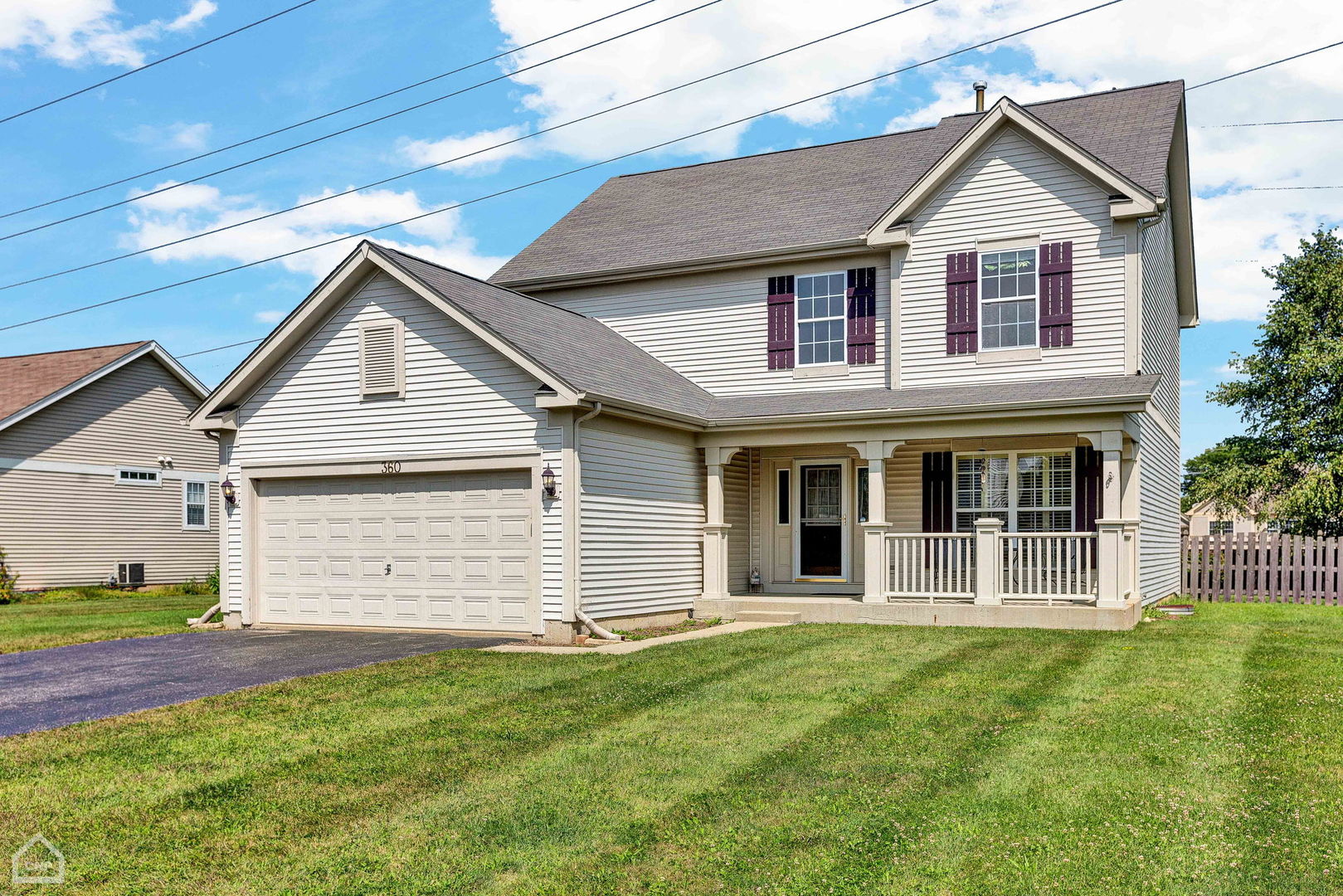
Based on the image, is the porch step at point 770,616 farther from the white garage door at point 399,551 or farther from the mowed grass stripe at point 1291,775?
the mowed grass stripe at point 1291,775

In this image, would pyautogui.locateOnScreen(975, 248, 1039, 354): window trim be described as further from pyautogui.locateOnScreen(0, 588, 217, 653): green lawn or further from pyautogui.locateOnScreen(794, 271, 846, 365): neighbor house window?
pyautogui.locateOnScreen(0, 588, 217, 653): green lawn

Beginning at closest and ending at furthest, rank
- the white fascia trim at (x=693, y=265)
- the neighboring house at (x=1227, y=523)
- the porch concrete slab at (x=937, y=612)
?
the porch concrete slab at (x=937, y=612) < the white fascia trim at (x=693, y=265) < the neighboring house at (x=1227, y=523)

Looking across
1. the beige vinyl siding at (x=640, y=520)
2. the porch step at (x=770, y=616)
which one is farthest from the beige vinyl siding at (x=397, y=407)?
the porch step at (x=770, y=616)

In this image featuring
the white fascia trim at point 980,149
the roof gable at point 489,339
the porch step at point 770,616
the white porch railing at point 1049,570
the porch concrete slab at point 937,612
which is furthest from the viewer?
the porch step at point 770,616

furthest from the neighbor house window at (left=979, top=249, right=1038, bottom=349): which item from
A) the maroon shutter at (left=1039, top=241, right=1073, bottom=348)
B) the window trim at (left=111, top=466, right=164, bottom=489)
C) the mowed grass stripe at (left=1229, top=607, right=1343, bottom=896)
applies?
the window trim at (left=111, top=466, right=164, bottom=489)

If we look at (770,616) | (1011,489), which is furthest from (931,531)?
(770,616)

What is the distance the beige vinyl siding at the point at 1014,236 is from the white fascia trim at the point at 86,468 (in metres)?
20.4

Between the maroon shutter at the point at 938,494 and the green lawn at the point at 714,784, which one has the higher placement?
the maroon shutter at the point at 938,494

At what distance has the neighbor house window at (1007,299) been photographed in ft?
56.7

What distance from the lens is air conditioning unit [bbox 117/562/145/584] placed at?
28.3m

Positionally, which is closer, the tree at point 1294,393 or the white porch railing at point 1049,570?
the white porch railing at point 1049,570

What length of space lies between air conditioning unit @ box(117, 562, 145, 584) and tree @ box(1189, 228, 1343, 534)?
28278 mm

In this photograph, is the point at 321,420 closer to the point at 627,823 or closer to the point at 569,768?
the point at 569,768

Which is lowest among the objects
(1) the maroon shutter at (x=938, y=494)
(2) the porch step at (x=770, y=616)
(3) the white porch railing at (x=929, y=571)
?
(2) the porch step at (x=770, y=616)
